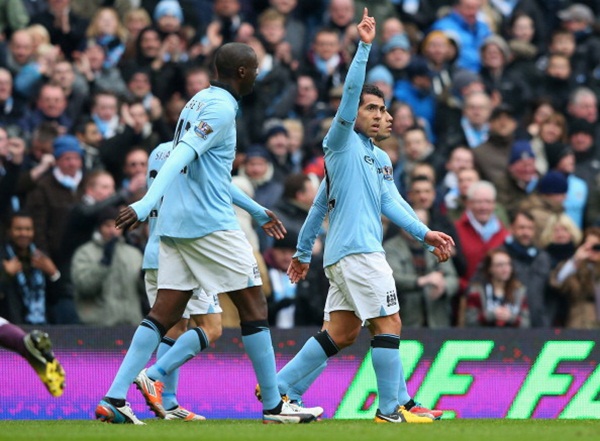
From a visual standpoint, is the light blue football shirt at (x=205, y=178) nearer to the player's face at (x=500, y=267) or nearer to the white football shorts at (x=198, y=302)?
the white football shorts at (x=198, y=302)

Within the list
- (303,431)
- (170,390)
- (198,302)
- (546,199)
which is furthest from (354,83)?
(546,199)

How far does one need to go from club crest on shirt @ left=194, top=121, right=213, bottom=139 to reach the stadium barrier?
3624 mm

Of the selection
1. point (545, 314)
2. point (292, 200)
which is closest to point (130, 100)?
point (292, 200)

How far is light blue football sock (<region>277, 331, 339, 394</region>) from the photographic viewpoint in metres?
11.5

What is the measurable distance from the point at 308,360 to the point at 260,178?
504 centimetres

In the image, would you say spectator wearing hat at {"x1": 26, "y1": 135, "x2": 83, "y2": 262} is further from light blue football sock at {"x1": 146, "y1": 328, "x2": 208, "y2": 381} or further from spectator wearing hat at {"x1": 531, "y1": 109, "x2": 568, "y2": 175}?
spectator wearing hat at {"x1": 531, "y1": 109, "x2": 568, "y2": 175}

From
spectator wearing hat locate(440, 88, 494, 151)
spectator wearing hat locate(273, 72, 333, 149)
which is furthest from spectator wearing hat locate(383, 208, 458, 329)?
spectator wearing hat locate(273, 72, 333, 149)

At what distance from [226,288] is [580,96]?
32.9 feet

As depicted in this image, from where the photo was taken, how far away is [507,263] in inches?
593

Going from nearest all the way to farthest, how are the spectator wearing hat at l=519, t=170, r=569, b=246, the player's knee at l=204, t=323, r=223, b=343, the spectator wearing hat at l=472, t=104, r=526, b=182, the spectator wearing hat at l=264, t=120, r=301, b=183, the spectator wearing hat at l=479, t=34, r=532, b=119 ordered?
the player's knee at l=204, t=323, r=223, b=343 < the spectator wearing hat at l=519, t=170, r=569, b=246 < the spectator wearing hat at l=264, t=120, r=301, b=183 < the spectator wearing hat at l=472, t=104, r=526, b=182 < the spectator wearing hat at l=479, t=34, r=532, b=119

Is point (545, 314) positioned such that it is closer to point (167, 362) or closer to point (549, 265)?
point (549, 265)

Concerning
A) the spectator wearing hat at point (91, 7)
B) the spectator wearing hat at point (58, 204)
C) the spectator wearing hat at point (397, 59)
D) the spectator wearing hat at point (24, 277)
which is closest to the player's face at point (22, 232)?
the spectator wearing hat at point (24, 277)

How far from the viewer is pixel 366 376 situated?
13.8m

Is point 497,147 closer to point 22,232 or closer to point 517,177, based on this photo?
point 517,177
